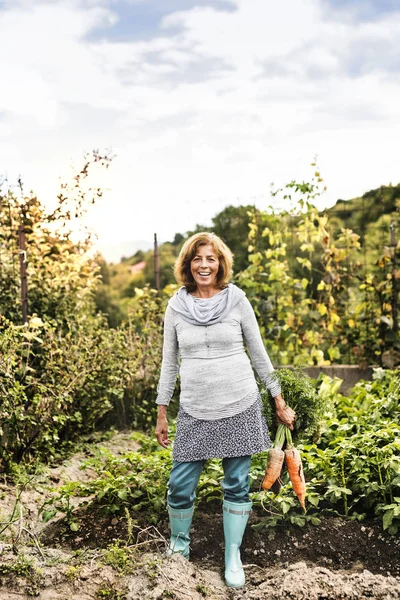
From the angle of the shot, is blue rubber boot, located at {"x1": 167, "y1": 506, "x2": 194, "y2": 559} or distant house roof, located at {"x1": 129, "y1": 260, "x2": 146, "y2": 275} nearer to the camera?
blue rubber boot, located at {"x1": 167, "y1": 506, "x2": 194, "y2": 559}

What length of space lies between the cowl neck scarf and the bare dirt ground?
3.04 feet

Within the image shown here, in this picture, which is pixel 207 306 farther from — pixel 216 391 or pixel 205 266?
pixel 216 391

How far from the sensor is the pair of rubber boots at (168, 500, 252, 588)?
3080 mm

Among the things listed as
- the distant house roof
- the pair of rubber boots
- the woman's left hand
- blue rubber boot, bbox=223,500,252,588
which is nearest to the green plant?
the pair of rubber boots

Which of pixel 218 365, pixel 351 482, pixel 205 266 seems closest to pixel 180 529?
pixel 218 365

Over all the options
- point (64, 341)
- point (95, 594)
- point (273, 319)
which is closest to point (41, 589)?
point (95, 594)

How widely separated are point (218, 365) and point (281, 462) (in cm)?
59

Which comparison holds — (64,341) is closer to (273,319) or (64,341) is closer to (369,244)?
(273,319)

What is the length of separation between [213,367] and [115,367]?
2566 mm

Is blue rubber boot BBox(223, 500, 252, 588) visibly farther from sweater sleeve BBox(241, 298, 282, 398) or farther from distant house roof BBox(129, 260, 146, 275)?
distant house roof BBox(129, 260, 146, 275)

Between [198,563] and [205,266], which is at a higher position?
[205,266]

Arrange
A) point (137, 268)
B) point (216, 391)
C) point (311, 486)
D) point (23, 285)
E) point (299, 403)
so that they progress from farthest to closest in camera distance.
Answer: point (137, 268) → point (23, 285) → point (311, 486) → point (299, 403) → point (216, 391)

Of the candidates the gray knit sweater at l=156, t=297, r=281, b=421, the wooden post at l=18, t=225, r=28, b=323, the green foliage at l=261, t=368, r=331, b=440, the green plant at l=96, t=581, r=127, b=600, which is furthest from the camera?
the wooden post at l=18, t=225, r=28, b=323

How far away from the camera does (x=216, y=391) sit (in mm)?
3047
